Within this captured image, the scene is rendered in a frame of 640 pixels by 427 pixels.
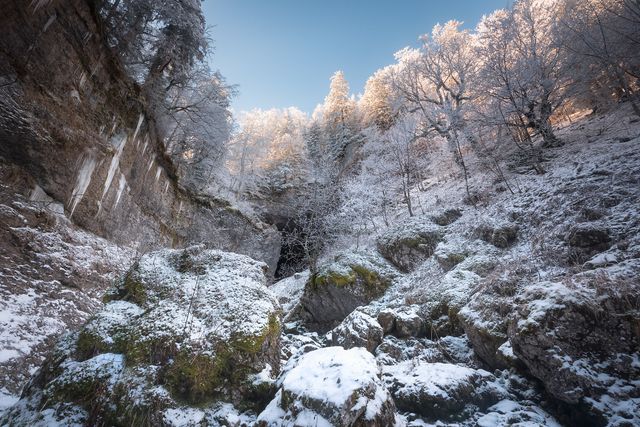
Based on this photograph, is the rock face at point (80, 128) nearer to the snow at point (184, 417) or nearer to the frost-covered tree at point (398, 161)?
the snow at point (184, 417)

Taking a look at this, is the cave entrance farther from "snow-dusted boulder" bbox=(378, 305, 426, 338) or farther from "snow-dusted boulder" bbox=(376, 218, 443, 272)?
"snow-dusted boulder" bbox=(378, 305, 426, 338)

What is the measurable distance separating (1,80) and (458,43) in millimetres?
25699

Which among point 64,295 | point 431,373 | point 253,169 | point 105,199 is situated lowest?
point 431,373

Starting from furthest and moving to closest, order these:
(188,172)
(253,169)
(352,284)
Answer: (253,169), (188,172), (352,284)

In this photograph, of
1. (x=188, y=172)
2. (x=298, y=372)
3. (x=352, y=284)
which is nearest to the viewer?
(x=298, y=372)

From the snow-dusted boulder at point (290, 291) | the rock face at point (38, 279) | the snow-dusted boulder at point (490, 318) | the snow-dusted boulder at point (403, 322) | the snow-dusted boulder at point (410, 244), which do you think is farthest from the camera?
the snow-dusted boulder at point (290, 291)

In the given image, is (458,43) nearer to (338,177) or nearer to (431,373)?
(338,177)

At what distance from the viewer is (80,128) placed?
342 inches

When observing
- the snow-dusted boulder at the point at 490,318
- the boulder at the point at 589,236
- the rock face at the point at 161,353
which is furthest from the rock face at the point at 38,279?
the boulder at the point at 589,236

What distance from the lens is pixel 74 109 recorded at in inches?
336

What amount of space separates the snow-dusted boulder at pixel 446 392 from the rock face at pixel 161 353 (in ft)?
8.39

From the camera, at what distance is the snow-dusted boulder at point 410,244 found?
12.0 meters

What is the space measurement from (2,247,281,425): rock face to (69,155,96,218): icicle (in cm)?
422

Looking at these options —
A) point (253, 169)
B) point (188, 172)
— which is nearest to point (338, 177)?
point (253, 169)
